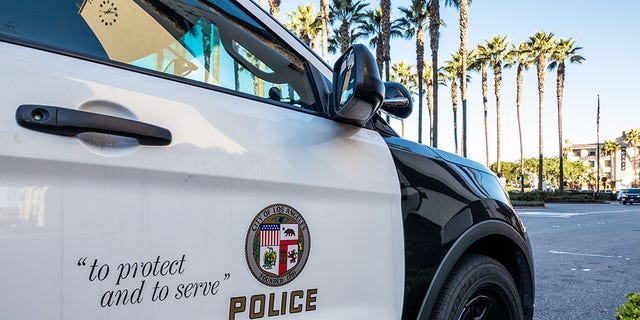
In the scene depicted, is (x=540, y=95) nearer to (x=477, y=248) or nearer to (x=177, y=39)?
(x=477, y=248)

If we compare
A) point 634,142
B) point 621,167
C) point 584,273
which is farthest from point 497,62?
point 621,167

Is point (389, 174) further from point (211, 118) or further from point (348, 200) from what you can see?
point (211, 118)

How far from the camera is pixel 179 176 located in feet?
3.93

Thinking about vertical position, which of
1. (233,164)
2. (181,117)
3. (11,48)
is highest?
(11,48)

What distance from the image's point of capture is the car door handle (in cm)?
101

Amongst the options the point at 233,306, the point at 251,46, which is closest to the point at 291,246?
the point at 233,306

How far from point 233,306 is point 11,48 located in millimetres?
814

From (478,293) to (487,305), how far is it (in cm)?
15

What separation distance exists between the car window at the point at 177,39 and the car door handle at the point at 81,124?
0.21m

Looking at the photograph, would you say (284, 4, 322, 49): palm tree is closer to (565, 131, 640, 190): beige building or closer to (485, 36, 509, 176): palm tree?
(485, 36, 509, 176): palm tree

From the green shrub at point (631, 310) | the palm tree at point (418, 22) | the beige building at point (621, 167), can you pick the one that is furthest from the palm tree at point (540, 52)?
the beige building at point (621, 167)

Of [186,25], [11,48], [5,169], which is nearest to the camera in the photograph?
[5,169]

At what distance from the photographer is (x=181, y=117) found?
49.4 inches

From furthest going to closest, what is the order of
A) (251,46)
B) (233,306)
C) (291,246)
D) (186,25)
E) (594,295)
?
(594,295)
(251,46)
(186,25)
(291,246)
(233,306)
